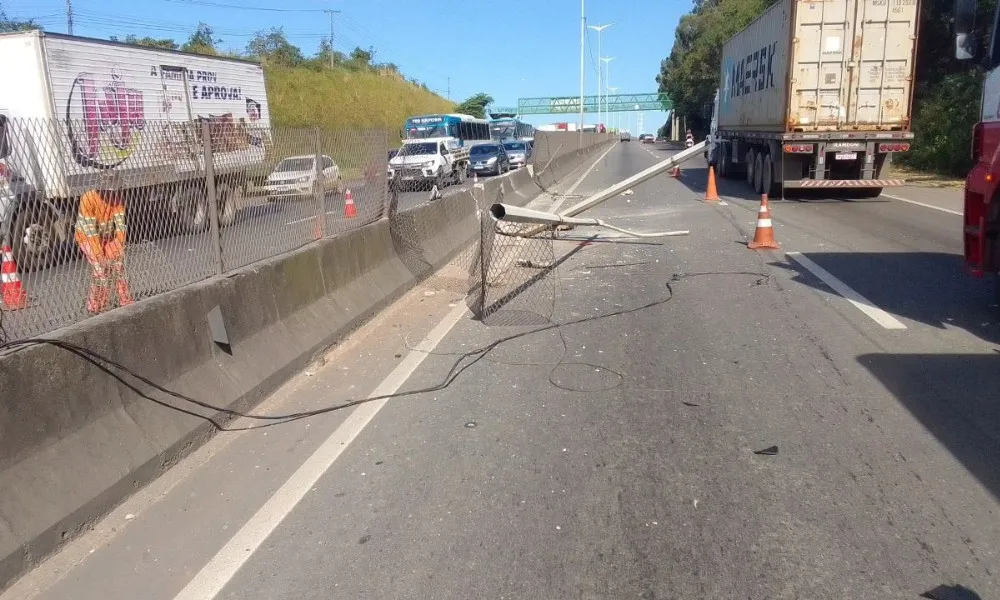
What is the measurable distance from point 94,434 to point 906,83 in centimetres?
1742

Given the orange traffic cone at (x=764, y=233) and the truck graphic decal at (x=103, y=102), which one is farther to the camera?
the truck graphic decal at (x=103, y=102)

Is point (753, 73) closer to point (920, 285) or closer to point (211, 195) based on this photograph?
point (920, 285)

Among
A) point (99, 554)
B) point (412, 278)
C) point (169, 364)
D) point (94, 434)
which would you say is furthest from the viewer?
point (412, 278)

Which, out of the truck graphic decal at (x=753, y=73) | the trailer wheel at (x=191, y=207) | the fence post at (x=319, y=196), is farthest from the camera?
the truck graphic decal at (x=753, y=73)

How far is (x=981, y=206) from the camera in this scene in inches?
269

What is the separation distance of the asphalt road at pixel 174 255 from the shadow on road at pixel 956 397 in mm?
5044

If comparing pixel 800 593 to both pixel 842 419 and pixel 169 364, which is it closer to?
pixel 842 419

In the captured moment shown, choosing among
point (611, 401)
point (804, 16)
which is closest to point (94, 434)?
point (611, 401)

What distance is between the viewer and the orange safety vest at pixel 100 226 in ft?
16.7

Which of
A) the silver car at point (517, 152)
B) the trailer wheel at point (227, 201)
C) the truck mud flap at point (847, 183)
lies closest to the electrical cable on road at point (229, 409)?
the trailer wheel at point (227, 201)

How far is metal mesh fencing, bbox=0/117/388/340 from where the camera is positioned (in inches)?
179

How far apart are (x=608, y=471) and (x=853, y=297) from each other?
5.00m

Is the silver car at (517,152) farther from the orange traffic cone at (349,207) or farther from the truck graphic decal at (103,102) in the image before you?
the orange traffic cone at (349,207)

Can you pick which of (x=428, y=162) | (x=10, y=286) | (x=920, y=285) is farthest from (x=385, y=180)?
(x=428, y=162)
